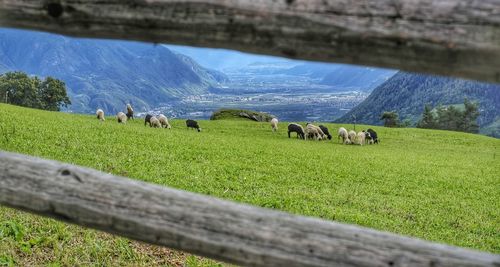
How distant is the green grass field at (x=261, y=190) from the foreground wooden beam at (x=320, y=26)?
3978mm

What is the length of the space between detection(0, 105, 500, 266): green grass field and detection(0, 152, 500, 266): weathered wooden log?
3.05m

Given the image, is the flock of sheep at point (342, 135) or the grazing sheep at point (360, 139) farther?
the flock of sheep at point (342, 135)

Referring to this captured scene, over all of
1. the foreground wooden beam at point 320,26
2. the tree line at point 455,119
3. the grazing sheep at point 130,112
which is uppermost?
the foreground wooden beam at point 320,26

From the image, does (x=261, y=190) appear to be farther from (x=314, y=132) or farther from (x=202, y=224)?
(x=314, y=132)

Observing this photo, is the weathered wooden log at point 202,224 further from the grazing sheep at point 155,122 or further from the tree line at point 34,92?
the tree line at point 34,92

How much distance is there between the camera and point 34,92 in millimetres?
103250

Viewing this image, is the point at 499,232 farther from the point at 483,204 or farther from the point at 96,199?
the point at 96,199

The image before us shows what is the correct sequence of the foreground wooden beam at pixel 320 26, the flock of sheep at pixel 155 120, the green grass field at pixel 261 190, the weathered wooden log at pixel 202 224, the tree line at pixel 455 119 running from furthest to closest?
the tree line at pixel 455 119
the flock of sheep at pixel 155 120
the green grass field at pixel 261 190
the weathered wooden log at pixel 202 224
the foreground wooden beam at pixel 320 26

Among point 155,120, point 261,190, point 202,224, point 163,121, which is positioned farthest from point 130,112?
point 202,224

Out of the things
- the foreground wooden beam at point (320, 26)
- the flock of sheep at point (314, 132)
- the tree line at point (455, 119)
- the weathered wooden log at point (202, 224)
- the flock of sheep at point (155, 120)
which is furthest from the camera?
the tree line at point (455, 119)

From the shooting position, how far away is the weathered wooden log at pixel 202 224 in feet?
8.73

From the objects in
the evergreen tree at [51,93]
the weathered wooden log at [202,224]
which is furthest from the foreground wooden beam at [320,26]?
the evergreen tree at [51,93]

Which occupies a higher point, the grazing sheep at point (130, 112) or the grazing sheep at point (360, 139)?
the grazing sheep at point (130, 112)

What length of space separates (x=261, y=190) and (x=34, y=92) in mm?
101022
